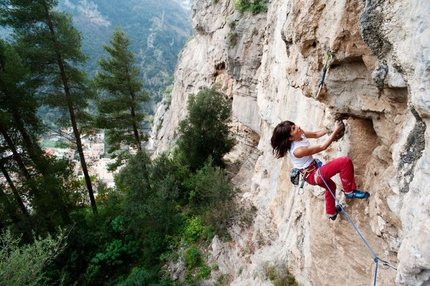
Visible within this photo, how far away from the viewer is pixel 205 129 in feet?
44.3

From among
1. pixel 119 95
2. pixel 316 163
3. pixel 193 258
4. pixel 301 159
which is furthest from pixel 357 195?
pixel 119 95

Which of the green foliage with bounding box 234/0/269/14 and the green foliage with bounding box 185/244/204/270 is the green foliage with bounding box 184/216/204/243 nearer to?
the green foliage with bounding box 185/244/204/270

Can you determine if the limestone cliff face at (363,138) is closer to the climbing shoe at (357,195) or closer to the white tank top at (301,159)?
the climbing shoe at (357,195)

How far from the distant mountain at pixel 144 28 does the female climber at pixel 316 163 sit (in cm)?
8052

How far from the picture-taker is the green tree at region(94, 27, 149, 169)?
37.8ft

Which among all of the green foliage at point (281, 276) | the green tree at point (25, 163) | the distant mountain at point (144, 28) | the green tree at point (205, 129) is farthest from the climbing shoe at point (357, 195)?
the distant mountain at point (144, 28)

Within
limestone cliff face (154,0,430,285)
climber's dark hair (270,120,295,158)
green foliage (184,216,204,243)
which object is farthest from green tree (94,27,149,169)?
climber's dark hair (270,120,295,158)

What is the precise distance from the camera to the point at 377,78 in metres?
2.48

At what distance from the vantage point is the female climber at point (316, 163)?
3078 mm

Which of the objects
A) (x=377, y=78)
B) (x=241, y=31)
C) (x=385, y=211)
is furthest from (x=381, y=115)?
(x=241, y=31)

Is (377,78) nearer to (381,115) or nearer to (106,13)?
(381,115)

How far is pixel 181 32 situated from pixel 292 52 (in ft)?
497

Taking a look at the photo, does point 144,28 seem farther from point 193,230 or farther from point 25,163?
point 193,230

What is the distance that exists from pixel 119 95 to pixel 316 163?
10.8 meters
